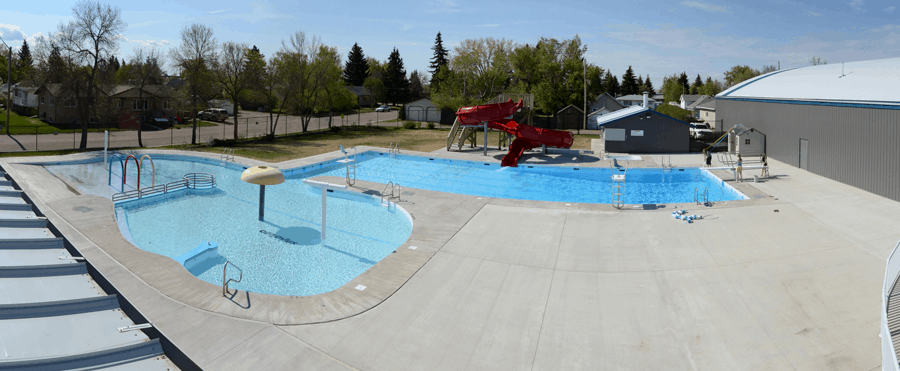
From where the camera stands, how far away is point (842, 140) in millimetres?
22719

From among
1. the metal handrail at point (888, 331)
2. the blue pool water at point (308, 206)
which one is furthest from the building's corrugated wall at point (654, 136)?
the metal handrail at point (888, 331)

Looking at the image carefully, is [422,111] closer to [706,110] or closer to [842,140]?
[706,110]

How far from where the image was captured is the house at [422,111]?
61912 mm

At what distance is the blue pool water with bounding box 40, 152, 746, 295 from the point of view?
14.0 meters

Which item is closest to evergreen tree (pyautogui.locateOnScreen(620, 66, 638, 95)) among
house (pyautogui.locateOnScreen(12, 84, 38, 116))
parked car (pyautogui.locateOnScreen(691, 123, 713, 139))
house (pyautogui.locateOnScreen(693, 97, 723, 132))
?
house (pyautogui.locateOnScreen(693, 97, 723, 132))

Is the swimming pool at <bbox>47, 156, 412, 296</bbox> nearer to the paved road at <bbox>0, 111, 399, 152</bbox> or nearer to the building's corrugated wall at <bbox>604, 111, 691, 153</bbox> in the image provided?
the paved road at <bbox>0, 111, 399, 152</bbox>

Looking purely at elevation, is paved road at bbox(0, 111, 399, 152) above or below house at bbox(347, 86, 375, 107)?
below

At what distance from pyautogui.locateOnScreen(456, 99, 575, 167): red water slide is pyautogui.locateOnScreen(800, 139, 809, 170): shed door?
1189cm

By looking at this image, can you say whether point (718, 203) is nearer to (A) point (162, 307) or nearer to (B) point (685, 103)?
(A) point (162, 307)

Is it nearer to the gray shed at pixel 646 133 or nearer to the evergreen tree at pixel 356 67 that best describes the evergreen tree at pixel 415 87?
the evergreen tree at pixel 356 67

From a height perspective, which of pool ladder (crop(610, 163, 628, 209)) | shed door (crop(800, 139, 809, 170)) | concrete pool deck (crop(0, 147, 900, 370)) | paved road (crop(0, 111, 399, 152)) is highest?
paved road (crop(0, 111, 399, 152))

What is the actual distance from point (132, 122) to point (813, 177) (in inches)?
2099

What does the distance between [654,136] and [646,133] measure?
563mm

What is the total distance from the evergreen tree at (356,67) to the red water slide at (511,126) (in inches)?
2502
